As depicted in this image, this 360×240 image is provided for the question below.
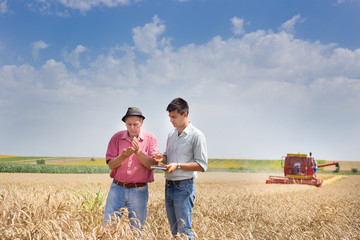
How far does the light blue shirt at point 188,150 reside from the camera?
160 inches

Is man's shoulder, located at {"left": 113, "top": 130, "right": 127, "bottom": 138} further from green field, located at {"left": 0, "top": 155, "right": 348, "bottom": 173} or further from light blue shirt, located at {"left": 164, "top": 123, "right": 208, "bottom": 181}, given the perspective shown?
green field, located at {"left": 0, "top": 155, "right": 348, "bottom": 173}

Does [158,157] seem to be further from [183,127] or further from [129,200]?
[129,200]

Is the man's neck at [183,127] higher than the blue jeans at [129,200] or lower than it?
higher

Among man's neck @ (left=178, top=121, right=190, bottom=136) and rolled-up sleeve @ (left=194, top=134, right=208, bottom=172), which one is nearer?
rolled-up sleeve @ (left=194, top=134, right=208, bottom=172)

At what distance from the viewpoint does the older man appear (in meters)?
4.30

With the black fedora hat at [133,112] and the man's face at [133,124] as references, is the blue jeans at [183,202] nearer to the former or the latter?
the man's face at [133,124]

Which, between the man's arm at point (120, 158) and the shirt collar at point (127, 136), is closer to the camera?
the man's arm at point (120, 158)

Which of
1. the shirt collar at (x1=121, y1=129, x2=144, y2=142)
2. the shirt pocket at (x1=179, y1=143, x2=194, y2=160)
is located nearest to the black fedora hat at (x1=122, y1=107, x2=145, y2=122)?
the shirt collar at (x1=121, y1=129, x2=144, y2=142)

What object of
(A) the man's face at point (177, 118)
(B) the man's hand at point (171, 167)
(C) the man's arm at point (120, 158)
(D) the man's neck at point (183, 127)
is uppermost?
(A) the man's face at point (177, 118)

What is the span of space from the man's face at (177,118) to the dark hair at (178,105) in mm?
39

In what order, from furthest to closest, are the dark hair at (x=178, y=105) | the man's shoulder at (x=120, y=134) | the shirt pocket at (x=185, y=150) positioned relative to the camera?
the man's shoulder at (x=120, y=134) → the shirt pocket at (x=185, y=150) → the dark hair at (x=178, y=105)

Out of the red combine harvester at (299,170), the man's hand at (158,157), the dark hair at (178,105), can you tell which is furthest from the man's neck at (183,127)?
the red combine harvester at (299,170)

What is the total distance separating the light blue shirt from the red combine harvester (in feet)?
58.6

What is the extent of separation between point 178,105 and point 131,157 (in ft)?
3.20
